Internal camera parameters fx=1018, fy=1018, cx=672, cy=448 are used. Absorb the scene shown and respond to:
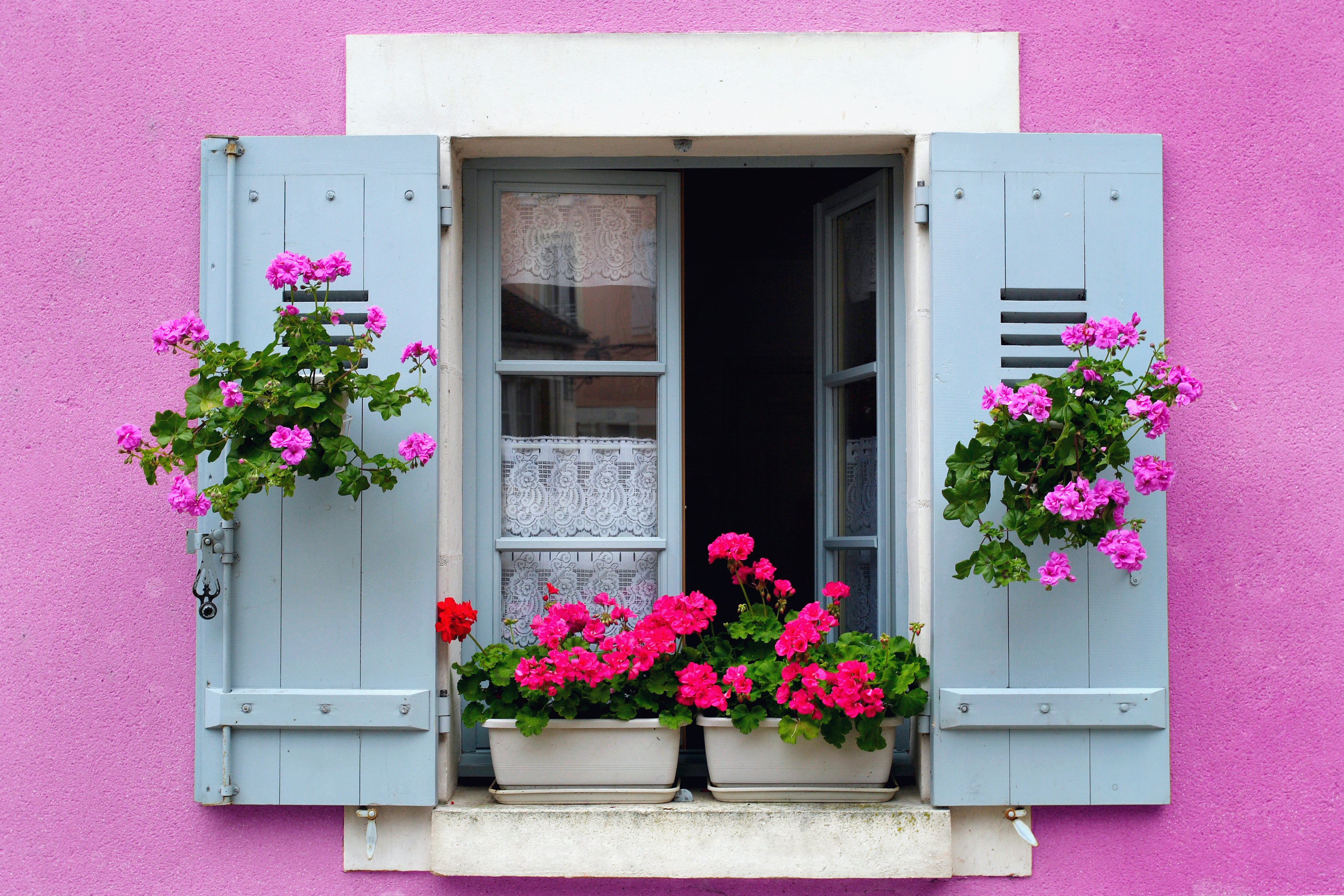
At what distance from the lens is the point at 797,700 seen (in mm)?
2141

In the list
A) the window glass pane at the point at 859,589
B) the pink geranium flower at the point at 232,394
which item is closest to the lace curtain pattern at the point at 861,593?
the window glass pane at the point at 859,589

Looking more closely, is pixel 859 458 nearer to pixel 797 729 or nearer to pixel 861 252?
pixel 861 252

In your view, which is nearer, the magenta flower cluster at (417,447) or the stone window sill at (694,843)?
the magenta flower cluster at (417,447)

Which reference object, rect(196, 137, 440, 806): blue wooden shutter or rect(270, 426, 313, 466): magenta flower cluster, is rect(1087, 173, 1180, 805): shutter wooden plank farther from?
rect(270, 426, 313, 466): magenta flower cluster

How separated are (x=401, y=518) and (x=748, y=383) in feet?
12.4

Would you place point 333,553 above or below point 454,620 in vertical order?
above

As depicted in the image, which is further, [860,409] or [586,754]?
[860,409]

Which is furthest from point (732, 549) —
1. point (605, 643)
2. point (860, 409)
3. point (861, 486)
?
point (860, 409)

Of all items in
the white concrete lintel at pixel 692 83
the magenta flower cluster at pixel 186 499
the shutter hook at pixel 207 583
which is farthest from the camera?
the white concrete lintel at pixel 692 83

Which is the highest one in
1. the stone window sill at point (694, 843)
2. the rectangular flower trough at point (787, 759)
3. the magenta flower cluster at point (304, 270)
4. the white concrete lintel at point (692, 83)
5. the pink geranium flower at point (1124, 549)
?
the white concrete lintel at point (692, 83)

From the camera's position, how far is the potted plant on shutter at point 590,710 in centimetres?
223

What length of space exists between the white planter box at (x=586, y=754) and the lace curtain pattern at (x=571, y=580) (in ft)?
1.09

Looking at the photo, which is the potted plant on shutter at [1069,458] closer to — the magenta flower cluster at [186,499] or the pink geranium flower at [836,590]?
the pink geranium flower at [836,590]

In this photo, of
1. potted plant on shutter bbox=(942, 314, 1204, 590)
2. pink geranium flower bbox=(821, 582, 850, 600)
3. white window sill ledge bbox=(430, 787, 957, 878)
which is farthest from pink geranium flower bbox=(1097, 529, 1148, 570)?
white window sill ledge bbox=(430, 787, 957, 878)
